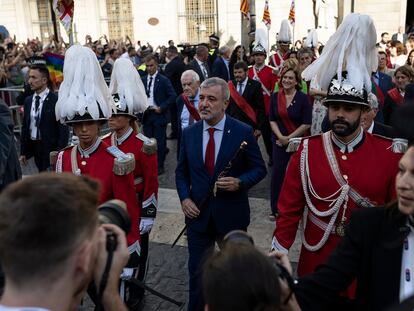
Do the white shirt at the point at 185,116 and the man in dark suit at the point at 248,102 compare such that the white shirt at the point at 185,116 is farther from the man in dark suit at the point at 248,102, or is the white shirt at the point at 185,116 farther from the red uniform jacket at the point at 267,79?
the red uniform jacket at the point at 267,79

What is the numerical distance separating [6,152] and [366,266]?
3290 mm

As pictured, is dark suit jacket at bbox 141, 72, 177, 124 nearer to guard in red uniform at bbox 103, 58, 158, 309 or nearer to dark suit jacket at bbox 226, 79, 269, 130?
dark suit jacket at bbox 226, 79, 269, 130

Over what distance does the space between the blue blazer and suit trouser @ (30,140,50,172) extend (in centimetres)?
315

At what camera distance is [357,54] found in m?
3.04

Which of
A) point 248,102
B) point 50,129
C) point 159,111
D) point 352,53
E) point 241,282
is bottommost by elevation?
point 159,111

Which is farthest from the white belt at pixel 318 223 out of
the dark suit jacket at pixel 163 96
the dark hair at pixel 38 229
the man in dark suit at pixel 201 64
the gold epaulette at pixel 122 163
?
the man in dark suit at pixel 201 64

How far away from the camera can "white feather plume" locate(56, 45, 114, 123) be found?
11.5 feet

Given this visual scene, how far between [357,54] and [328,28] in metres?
20.2

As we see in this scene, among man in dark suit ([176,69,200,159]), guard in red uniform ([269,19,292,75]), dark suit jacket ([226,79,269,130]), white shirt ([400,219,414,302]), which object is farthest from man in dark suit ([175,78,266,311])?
guard in red uniform ([269,19,292,75])

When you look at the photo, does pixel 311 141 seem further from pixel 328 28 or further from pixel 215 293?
pixel 328 28

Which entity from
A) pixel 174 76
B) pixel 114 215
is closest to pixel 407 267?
pixel 114 215

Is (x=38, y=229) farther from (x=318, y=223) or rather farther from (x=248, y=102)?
(x=248, y=102)

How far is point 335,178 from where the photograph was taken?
2.88 m

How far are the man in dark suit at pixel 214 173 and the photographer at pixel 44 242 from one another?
7.43ft
